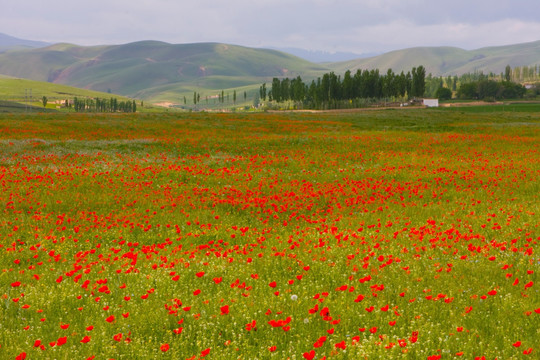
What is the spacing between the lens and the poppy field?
5.82 meters

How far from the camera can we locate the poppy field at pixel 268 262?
582 cm

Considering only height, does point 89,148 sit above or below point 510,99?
below

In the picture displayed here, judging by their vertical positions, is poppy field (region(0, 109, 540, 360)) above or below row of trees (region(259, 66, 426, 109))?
below

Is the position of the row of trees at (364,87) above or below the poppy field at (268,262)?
above

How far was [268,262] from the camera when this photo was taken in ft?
28.8

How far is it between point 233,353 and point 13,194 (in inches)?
534

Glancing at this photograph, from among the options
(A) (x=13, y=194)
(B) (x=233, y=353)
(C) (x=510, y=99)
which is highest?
(C) (x=510, y=99)

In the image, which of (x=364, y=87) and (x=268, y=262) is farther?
(x=364, y=87)

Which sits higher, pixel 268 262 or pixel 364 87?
pixel 364 87

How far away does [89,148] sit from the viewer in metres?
29.3

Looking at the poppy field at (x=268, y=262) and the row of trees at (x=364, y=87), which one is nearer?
the poppy field at (x=268, y=262)

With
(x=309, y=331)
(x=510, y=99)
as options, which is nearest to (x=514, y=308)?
(x=309, y=331)

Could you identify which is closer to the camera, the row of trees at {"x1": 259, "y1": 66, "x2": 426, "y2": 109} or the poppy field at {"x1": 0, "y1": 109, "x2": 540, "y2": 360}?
the poppy field at {"x1": 0, "y1": 109, "x2": 540, "y2": 360}

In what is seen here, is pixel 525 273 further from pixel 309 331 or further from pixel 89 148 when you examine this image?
pixel 89 148
